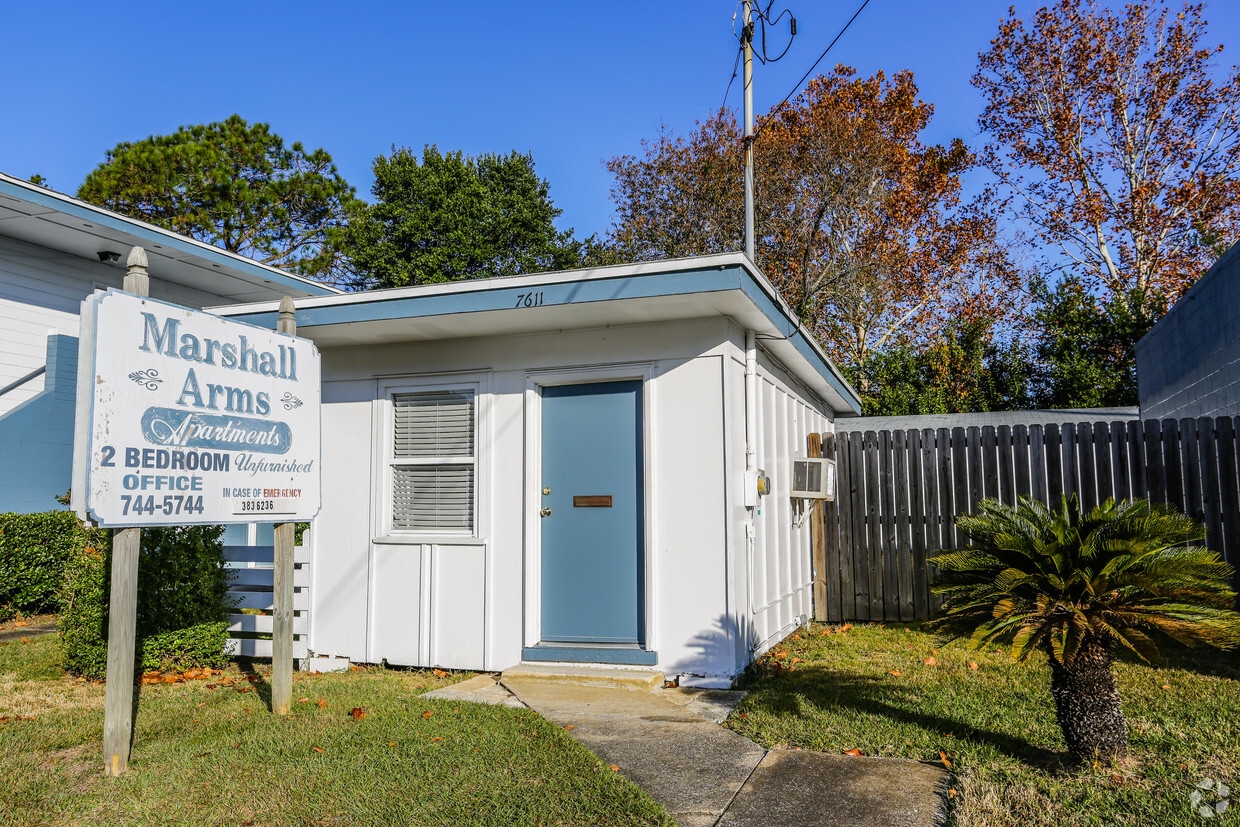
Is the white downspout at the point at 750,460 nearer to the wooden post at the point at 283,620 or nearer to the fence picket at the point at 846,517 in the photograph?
the fence picket at the point at 846,517

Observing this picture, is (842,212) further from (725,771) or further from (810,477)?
(725,771)

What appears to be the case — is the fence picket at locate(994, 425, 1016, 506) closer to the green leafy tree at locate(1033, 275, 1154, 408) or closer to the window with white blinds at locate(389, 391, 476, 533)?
the window with white blinds at locate(389, 391, 476, 533)

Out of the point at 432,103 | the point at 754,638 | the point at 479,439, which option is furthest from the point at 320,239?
the point at 754,638

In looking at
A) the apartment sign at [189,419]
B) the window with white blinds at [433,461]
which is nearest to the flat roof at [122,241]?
the window with white blinds at [433,461]

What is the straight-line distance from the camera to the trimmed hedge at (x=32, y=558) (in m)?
8.70

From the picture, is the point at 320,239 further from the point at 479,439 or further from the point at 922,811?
the point at 922,811

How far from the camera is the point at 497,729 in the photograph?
460 cm

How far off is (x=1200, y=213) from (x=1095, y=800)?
22.0m

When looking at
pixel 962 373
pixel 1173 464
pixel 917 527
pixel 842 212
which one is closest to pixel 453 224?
pixel 842 212

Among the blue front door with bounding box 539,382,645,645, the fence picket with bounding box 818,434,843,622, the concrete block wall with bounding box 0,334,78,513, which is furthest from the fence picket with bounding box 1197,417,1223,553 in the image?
the concrete block wall with bounding box 0,334,78,513

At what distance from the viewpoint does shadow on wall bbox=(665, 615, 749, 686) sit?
18.9ft

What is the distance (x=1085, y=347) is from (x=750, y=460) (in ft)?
57.9

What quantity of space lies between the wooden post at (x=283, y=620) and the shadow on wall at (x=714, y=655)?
8.25 ft

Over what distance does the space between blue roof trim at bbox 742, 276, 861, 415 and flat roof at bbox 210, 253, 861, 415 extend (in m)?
0.01
